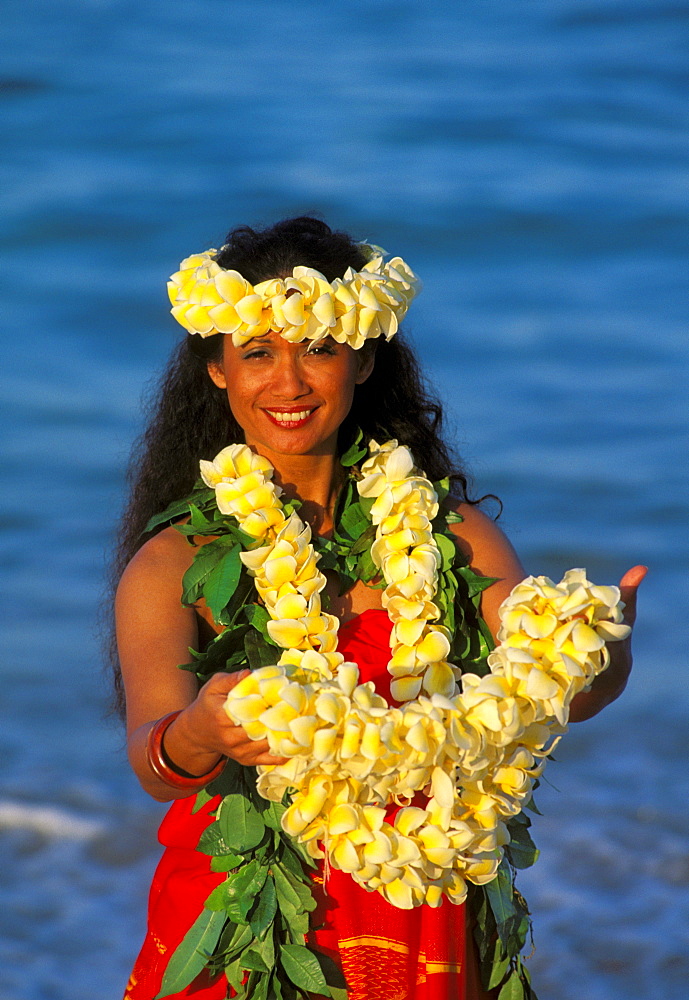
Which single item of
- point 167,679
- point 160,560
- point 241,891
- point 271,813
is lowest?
point 241,891

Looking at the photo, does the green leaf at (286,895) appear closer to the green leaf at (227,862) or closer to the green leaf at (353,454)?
the green leaf at (227,862)

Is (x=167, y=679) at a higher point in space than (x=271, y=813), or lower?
higher

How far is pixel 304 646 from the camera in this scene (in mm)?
2211

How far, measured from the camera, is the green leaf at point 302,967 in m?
2.20

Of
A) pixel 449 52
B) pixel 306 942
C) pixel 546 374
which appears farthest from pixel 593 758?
pixel 449 52

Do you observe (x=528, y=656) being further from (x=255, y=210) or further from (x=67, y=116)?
(x=67, y=116)

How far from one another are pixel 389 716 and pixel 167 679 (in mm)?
397

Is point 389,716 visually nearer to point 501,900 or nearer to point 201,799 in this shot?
point 201,799

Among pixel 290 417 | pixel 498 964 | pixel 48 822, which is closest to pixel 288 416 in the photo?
pixel 290 417

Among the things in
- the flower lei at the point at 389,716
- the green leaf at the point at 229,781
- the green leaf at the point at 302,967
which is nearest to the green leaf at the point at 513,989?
the flower lei at the point at 389,716

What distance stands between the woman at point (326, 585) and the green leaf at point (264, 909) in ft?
0.27

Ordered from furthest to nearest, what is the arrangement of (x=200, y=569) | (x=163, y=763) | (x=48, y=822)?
1. (x=48, y=822)
2. (x=200, y=569)
3. (x=163, y=763)

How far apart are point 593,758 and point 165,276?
22.7ft

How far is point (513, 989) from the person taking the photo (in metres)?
2.38
